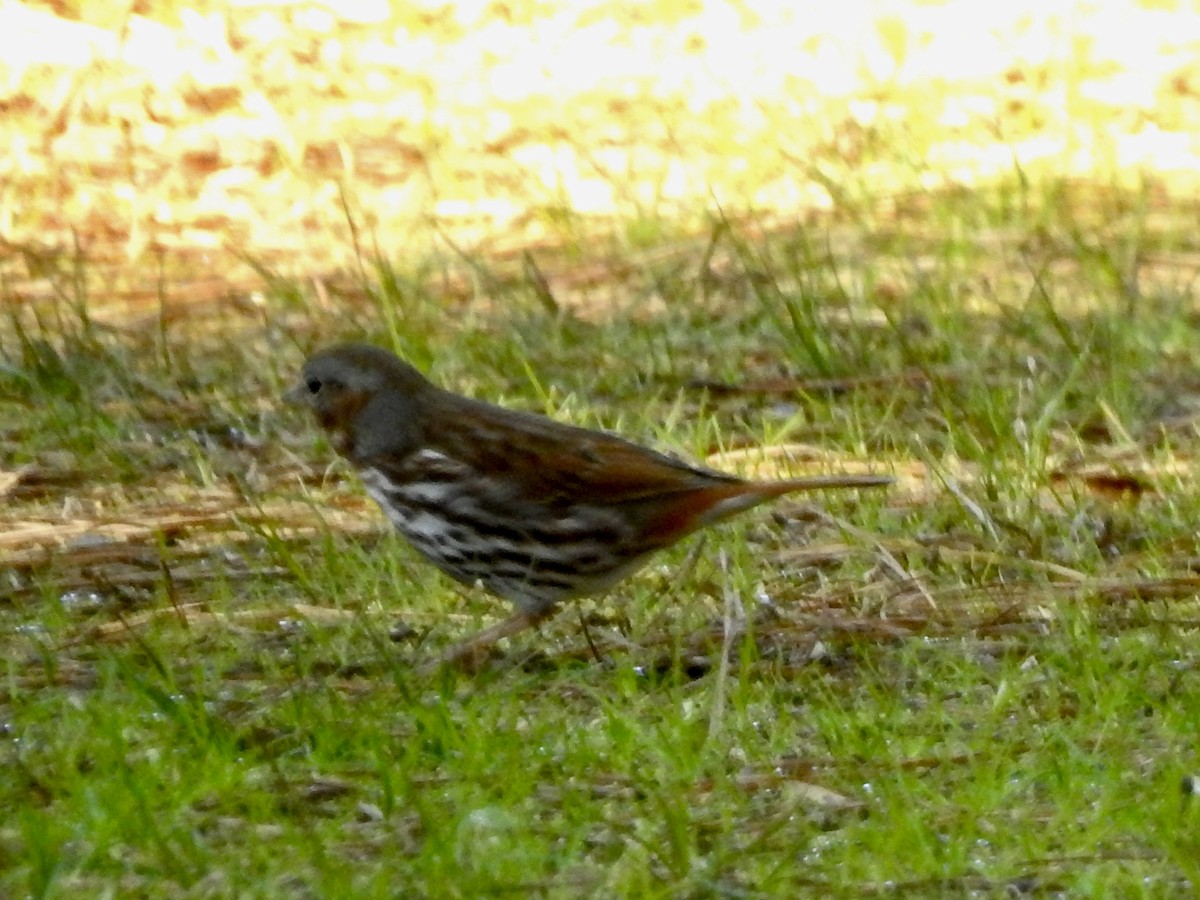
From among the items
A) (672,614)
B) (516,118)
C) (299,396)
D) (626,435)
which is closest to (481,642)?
(672,614)

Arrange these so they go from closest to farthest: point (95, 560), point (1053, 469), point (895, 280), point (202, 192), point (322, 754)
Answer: point (322, 754) < point (95, 560) < point (1053, 469) < point (895, 280) < point (202, 192)

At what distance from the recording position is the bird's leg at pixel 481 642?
4.75 m

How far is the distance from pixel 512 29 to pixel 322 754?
22.4 ft

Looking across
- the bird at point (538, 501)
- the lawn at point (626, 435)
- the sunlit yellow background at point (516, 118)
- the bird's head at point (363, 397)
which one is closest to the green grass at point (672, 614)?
the lawn at point (626, 435)

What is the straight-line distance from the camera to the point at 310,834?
3.59 m

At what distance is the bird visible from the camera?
16.5ft

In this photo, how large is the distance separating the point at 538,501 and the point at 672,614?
1.29ft

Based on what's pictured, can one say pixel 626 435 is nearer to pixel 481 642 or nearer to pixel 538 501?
pixel 538 501

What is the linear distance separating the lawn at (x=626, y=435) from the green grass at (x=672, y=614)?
0.01 meters

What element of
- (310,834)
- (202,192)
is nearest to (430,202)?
(202,192)

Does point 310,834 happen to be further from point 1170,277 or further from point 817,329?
point 1170,277

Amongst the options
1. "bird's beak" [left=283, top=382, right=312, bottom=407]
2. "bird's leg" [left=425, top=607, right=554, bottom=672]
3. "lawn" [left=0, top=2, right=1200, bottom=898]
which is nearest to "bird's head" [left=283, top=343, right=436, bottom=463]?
"bird's beak" [left=283, top=382, right=312, bottom=407]

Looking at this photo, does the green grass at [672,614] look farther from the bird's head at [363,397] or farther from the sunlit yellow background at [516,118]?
the sunlit yellow background at [516,118]

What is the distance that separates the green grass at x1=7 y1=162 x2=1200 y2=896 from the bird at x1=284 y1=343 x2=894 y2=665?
0.51 feet
